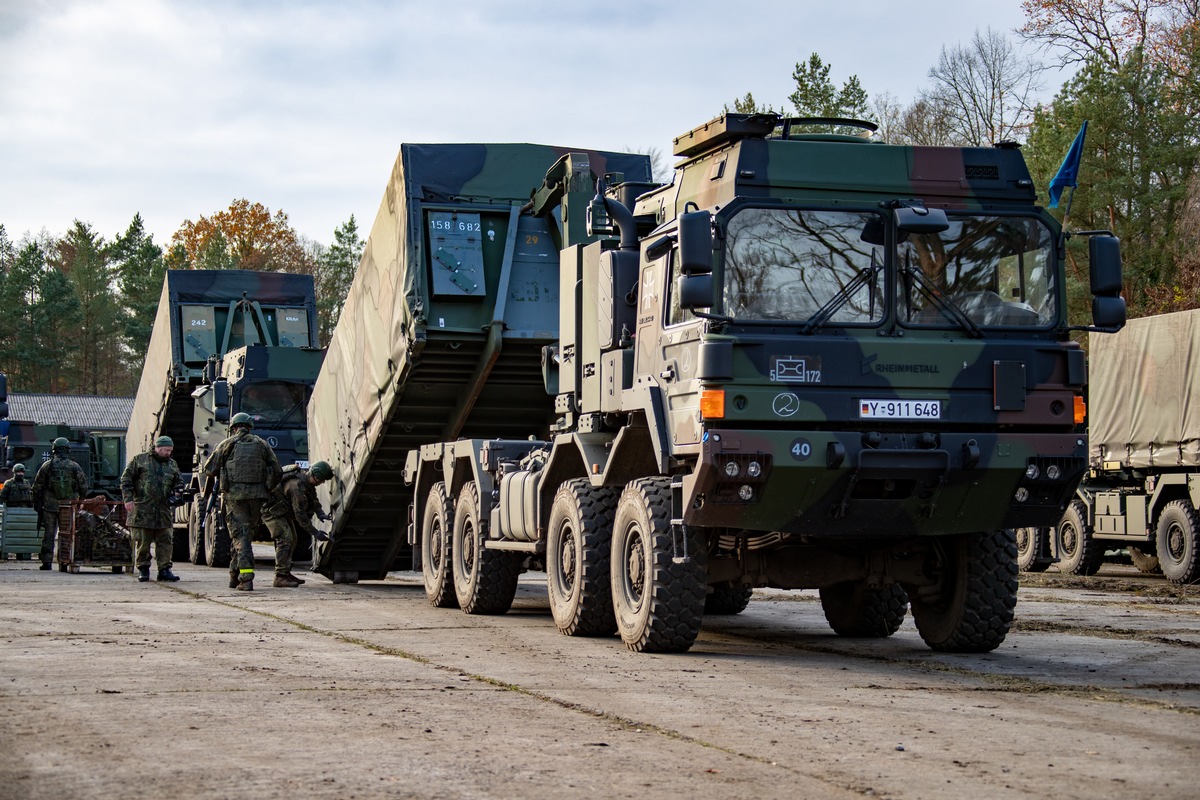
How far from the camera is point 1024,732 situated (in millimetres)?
6539

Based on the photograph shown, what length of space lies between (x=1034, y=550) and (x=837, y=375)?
13.0 meters

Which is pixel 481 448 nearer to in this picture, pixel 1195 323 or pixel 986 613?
pixel 986 613

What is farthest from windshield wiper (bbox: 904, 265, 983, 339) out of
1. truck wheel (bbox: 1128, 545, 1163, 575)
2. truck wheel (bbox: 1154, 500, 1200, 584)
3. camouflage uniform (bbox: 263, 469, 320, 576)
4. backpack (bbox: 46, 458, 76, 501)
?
backpack (bbox: 46, 458, 76, 501)

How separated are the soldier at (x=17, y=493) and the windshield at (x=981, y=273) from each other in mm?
16333

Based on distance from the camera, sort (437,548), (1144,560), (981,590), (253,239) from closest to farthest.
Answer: (981,590) → (437,548) → (1144,560) → (253,239)

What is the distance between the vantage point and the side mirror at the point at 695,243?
861 cm

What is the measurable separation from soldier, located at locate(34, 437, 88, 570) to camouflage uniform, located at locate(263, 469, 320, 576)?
5795 millimetres

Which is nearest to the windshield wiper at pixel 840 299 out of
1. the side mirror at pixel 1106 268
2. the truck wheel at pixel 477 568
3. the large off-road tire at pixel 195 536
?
the side mirror at pixel 1106 268

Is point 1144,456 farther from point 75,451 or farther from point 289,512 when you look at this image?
point 75,451

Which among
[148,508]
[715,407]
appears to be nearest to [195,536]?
[148,508]

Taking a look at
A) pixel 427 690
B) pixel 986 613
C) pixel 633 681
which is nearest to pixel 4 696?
pixel 427 690

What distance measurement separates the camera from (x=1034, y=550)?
20.9m

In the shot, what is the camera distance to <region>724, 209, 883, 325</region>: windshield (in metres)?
8.91

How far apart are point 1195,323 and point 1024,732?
517 inches
